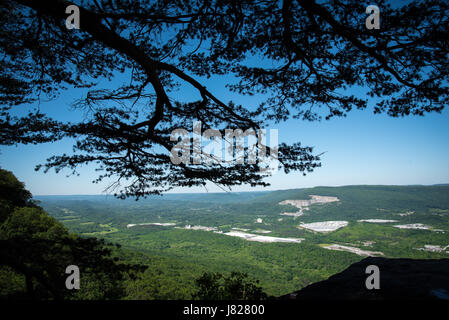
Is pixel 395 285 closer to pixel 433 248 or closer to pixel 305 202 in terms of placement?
pixel 433 248

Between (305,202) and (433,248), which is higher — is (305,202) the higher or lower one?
the higher one

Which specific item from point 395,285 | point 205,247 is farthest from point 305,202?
point 395,285

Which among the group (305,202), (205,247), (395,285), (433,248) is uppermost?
(395,285)

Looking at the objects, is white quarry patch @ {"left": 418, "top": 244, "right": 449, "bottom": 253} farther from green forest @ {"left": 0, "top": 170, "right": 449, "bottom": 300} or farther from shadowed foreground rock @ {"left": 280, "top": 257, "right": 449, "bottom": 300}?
shadowed foreground rock @ {"left": 280, "top": 257, "right": 449, "bottom": 300}

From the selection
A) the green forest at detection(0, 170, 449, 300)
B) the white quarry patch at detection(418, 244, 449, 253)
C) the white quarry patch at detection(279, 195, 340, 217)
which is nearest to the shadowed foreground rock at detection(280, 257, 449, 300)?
the green forest at detection(0, 170, 449, 300)

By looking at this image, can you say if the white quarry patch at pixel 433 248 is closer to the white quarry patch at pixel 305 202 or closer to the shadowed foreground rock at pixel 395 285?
the white quarry patch at pixel 305 202

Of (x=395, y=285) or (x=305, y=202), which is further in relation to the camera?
(x=305, y=202)

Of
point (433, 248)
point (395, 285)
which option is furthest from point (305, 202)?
point (395, 285)

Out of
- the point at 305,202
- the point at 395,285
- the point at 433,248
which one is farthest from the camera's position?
the point at 305,202

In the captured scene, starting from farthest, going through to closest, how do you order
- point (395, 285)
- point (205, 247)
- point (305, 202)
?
1. point (305, 202)
2. point (205, 247)
3. point (395, 285)

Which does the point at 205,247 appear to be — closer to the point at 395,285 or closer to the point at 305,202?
the point at 395,285
